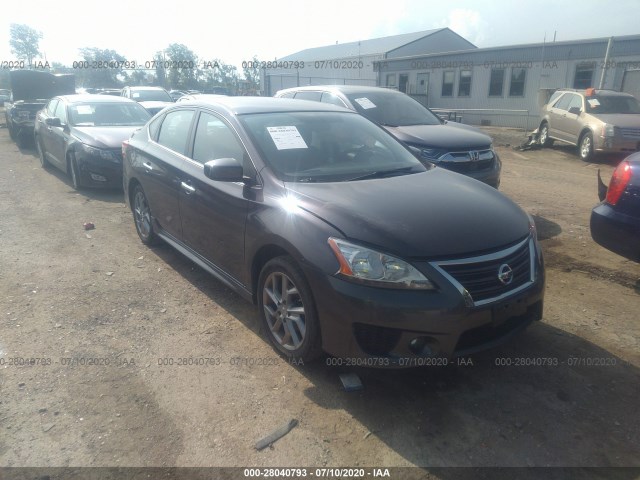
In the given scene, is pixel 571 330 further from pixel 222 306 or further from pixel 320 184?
pixel 222 306

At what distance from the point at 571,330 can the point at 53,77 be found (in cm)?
1879

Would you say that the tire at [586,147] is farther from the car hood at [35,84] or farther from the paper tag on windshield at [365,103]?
the car hood at [35,84]

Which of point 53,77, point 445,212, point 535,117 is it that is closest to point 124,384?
point 445,212

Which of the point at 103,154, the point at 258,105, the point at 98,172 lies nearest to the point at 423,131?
the point at 258,105

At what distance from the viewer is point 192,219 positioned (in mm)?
4238

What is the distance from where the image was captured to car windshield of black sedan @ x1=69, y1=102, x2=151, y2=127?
29.2 feet

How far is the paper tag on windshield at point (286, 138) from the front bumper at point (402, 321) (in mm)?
1246

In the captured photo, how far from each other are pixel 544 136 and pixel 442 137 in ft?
32.0

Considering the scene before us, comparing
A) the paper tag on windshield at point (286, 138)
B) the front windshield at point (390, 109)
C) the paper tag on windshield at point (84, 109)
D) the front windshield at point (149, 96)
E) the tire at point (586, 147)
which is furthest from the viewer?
the front windshield at point (149, 96)

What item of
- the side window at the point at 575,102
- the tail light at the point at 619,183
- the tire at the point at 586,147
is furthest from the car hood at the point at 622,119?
the tail light at the point at 619,183

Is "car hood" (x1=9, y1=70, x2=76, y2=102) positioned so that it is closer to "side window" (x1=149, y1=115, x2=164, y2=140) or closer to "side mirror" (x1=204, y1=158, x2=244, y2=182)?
"side window" (x1=149, y1=115, x2=164, y2=140)

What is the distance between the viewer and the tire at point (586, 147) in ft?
39.7

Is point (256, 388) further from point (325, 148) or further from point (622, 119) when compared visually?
point (622, 119)

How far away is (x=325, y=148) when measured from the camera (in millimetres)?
3900
